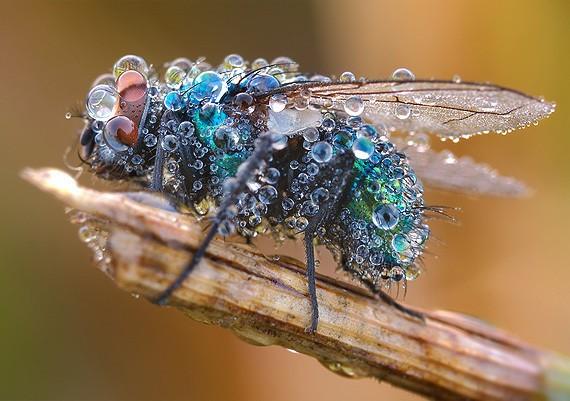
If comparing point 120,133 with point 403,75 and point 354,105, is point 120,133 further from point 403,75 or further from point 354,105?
point 403,75

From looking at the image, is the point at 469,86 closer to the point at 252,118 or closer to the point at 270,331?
the point at 252,118

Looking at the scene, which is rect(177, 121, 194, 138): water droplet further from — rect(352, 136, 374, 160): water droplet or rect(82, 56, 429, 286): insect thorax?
rect(352, 136, 374, 160): water droplet

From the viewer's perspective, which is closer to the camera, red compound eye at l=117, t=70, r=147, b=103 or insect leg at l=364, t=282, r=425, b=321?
insect leg at l=364, t=282, r=425, b=321

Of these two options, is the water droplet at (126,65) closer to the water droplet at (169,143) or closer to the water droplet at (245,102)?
the water droplet at (169,143)

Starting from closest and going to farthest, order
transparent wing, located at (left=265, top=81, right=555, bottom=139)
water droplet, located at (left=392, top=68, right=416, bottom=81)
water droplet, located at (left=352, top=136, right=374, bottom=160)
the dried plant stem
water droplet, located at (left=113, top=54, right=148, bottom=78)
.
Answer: the dried plant stem, transparent wing, located at (left=265, top=81, right=555, bottom=139), water droplet, located at (left=392, top=68, right=416, bottom=81), water droplet, located at (left=352, top=136, right=374, bottom=160), water droplet, located at (left=113, top=54, right=148, bottom=78)

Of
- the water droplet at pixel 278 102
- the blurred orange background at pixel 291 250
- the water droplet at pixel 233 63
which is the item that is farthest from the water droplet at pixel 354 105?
the blurred orange background at pixel 291 250

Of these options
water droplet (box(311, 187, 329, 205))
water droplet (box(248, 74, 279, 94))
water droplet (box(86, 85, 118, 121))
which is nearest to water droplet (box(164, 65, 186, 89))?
water droplet (box(86, 85, 118, 121))
